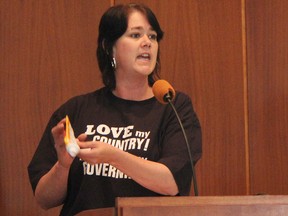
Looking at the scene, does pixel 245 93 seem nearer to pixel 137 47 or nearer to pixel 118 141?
pixel 137 47

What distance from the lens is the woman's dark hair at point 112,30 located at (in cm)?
208

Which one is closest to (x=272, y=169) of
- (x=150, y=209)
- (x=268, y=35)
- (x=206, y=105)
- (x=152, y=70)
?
(x=206, y=105)

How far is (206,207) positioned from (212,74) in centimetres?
188

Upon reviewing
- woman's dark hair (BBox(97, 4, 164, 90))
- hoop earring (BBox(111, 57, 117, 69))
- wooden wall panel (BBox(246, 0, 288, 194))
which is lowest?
wooden wall panel (BBox(246, 0, 288, 194))

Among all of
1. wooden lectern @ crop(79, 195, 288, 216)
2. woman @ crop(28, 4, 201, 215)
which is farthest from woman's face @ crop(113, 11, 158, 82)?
wooden lectern @ crop(79, 195, 288, 216)

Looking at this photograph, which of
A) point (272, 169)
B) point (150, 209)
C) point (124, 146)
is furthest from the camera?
point (272, 169)

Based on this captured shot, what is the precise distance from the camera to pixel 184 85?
3.04 meters

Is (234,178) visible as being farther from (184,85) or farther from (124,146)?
(124,146)

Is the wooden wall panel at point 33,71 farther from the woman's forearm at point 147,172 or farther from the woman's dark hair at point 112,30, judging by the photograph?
the woman's forearm at point 147,172

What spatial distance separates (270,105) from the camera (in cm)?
310

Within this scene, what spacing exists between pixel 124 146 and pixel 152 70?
1.16ft

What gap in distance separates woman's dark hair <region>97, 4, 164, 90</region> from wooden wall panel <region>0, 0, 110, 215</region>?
738 mm

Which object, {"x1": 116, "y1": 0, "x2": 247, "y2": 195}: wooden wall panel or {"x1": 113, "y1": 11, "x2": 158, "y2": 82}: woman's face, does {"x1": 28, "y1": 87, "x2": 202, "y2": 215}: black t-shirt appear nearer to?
{"x1": 113, "y1": 11, "x2": 158, "y2": 82}: woman's face

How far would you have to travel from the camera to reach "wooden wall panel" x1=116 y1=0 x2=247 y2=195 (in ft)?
9.95
